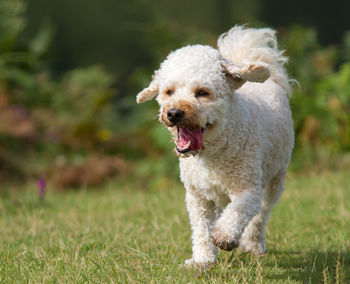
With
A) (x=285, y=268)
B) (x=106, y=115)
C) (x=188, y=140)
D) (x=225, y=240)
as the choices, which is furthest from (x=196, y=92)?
(x=106, y=115)

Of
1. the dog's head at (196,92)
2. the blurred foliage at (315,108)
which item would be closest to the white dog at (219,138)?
the dog's head at (196,92)

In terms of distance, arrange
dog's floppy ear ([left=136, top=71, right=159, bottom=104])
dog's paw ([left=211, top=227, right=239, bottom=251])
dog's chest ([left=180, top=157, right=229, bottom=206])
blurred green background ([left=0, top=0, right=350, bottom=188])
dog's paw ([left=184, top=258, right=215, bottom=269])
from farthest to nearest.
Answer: blurred green background ([left=0, top=0, right=350, bottom=188]), dog's floppy ear ([left=136, top=71, right=159, bottom=104]), dog's chest ([left=180, top=157, right=229, bottom=206]), dog's paw ([left=184, top=258, right=215, bottom=269]), dog's paw ([left=211, top=227, right=239, bottom=251])

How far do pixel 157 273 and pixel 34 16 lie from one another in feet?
40.7

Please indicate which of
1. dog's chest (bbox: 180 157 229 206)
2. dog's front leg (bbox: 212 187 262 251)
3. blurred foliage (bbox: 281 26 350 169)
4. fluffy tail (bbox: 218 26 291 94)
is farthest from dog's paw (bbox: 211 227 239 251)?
blurred foliage (bbox: 281 26 350 169)

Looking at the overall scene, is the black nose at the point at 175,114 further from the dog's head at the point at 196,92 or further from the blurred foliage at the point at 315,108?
the blurred foliage at the point at 315,108

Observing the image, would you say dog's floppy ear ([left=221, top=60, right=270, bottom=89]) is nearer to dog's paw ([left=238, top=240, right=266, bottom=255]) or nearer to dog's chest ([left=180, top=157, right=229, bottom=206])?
dog's chest ([left=180, top=157, right=229, bottom=206])

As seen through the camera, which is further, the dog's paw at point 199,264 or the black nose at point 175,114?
the dog's paw at point 199,264

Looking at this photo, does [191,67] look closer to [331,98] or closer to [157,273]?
[157,273]

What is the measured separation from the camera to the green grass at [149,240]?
3695 millimetres

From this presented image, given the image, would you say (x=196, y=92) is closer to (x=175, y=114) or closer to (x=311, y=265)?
(x=175, y=114)

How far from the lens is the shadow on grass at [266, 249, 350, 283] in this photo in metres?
3.73

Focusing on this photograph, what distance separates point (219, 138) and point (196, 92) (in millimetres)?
401

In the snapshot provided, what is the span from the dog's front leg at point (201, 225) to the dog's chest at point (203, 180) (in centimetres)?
8

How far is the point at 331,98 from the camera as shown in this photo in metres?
9.13
